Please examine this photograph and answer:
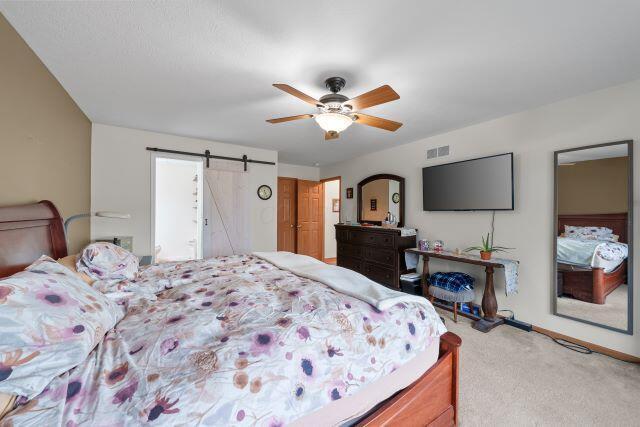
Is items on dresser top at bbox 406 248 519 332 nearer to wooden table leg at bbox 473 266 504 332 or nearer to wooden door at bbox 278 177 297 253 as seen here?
wooden table leg at bbox 473 266 504 332

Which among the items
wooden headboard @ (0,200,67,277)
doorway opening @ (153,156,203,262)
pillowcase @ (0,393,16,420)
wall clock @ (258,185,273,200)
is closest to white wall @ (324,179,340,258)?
wall clock @ (258,185,273,200)

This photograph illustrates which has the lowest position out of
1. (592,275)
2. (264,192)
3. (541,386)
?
(541,386)

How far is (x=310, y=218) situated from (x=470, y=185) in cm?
361

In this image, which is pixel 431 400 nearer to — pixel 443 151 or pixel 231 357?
pixel 231 357

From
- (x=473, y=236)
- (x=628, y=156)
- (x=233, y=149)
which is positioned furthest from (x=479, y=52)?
(x=233, y=149)

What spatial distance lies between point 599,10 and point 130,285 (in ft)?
10.3

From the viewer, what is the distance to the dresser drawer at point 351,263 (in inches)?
179

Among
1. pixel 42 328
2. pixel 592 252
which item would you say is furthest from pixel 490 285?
pixel 42 328

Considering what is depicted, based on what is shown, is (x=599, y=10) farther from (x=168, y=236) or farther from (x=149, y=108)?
(x=168, y=236)

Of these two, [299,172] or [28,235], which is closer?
[28,235]

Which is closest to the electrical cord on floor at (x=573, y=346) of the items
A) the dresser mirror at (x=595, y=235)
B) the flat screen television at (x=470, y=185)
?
the dresser mirror at (x=595, y=235)

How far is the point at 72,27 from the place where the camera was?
157 centimetres

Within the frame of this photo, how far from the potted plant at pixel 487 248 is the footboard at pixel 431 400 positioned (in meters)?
1.71

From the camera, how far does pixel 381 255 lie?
13.4 ft
